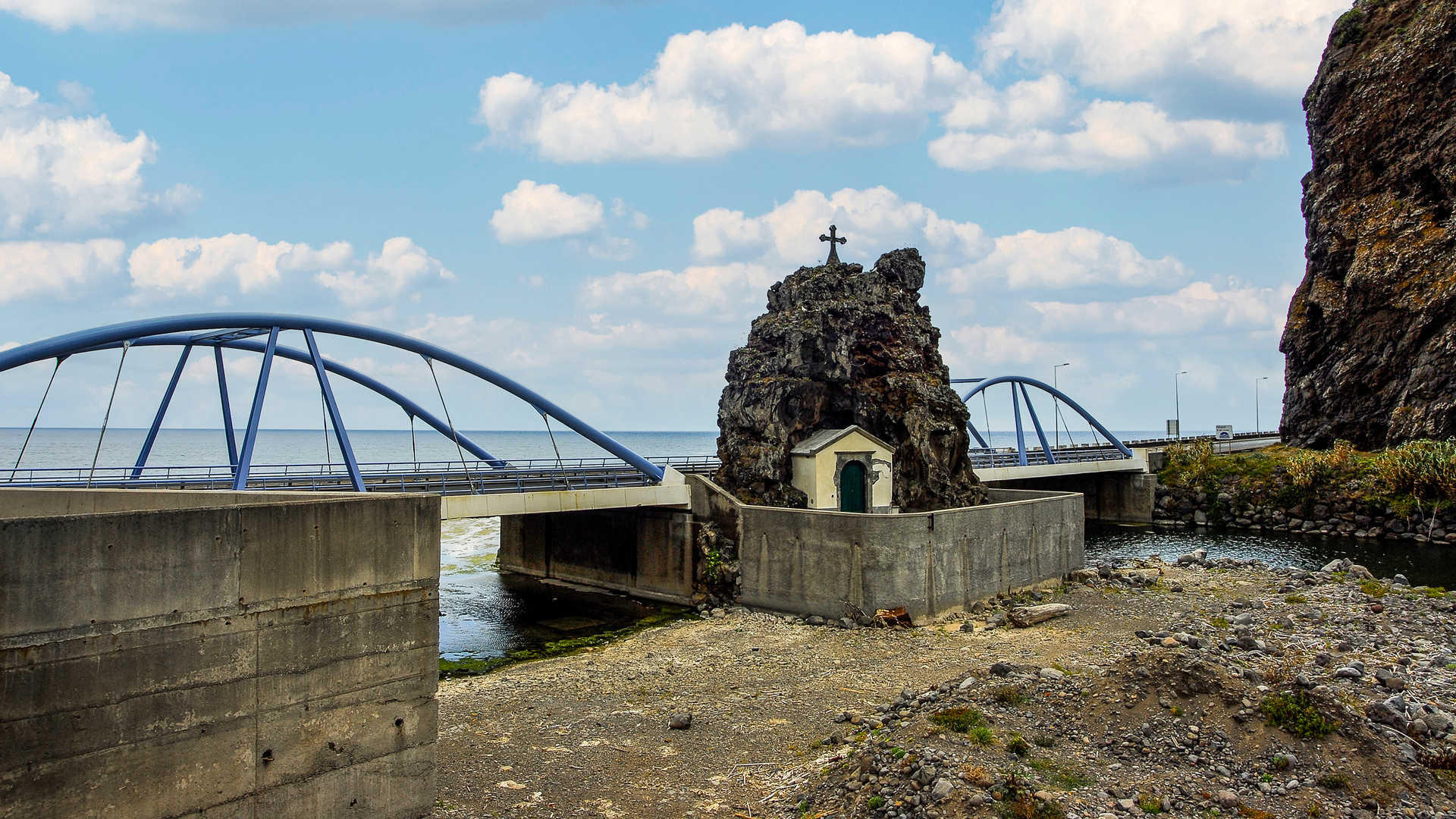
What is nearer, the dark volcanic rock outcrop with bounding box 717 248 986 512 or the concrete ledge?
the concrete ledge

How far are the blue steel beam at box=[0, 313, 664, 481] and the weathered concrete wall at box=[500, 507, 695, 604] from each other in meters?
2.29

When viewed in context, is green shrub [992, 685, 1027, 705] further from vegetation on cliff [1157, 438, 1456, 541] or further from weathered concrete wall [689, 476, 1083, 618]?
vegetation on cliff [1157, 438, 1456, 541]

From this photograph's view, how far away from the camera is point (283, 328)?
26.9 meters

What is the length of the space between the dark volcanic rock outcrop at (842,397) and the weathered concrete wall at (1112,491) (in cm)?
2631

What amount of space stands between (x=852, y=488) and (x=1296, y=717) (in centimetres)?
1972

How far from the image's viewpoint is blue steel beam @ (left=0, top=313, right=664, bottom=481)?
23.0 metres

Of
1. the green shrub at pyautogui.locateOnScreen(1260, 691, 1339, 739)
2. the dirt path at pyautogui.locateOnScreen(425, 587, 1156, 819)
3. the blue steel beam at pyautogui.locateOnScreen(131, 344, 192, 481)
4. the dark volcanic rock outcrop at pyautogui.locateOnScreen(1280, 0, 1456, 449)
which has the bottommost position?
the dirt path at pyautogui.locateOnScreen(425, 587, 1156, 819)

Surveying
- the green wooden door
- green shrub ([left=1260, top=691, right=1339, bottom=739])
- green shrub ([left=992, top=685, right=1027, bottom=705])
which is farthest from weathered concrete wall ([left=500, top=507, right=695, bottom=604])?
green shrub ([left=1260, top=691, right=1339, bottom=739])

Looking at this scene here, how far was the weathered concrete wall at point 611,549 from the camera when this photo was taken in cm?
3175

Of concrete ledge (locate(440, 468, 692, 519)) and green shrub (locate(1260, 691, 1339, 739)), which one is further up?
concrete ledge (locate(440, 468, 692, 519))

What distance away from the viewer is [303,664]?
11422mm

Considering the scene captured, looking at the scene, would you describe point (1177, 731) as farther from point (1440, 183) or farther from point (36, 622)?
point (1440, 183)

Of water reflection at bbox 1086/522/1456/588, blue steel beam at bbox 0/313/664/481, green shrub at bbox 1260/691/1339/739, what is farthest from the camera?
water reflection at bbox 1086/522/1456/588

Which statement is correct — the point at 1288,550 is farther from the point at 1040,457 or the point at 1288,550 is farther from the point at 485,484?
the point at 485,484
